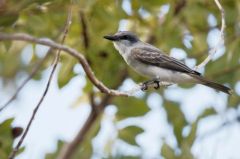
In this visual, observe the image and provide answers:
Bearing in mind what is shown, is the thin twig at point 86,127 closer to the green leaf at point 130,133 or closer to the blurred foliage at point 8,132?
the green leaf at point 130,133

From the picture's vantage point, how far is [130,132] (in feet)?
16.7

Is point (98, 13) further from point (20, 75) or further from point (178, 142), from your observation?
point (20, 75)

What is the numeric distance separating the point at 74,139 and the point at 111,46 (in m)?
0.93

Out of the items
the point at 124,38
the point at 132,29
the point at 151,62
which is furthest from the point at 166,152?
the point at 132,29

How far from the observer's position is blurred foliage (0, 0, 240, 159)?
5.08 meters

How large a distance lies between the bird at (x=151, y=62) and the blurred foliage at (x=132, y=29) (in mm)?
151

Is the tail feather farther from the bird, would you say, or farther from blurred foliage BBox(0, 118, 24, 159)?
blurred foliage BBox(0, 118, 24, 159)

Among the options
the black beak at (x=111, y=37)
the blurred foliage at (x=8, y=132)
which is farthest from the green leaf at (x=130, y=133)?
the blurred foliage at (x=8, y=132)

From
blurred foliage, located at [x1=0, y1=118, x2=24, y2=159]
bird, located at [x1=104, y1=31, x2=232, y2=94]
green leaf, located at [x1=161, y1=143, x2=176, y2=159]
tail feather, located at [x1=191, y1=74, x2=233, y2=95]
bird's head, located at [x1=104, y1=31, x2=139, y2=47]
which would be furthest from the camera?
bird's head, located at [x1=104, y1=31, x2=139, y2=47]

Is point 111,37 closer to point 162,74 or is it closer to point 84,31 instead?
point 84,31

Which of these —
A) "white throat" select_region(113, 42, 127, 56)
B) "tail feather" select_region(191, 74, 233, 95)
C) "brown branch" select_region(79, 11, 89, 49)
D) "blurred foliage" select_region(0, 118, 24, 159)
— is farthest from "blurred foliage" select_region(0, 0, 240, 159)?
"blurred foliage" select_region(0, 118, 24, 159)

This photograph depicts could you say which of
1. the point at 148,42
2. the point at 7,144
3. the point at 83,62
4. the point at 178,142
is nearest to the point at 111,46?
the point at 148,42

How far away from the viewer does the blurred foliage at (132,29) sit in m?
5.08

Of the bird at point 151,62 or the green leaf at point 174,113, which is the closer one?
the bird at point 151,62
